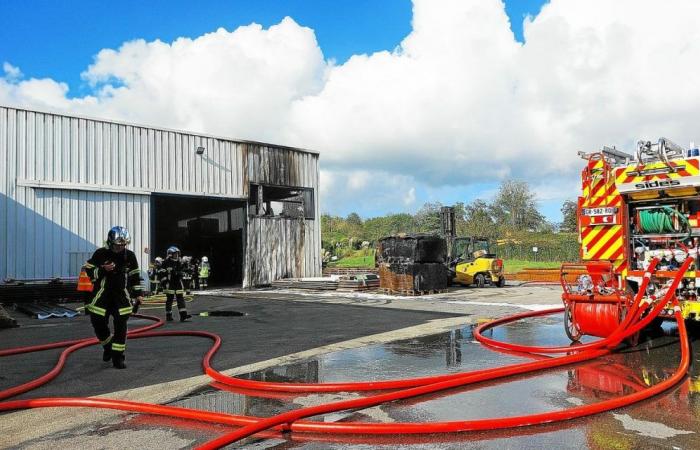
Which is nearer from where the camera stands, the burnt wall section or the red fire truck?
the red fire truck

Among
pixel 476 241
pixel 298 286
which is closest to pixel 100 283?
pixel 298 286

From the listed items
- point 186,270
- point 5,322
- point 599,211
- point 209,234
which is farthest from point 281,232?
point 599,211

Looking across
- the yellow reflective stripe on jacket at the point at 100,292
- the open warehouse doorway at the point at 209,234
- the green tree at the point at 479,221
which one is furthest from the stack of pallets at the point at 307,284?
the green tree at the point at 479,221

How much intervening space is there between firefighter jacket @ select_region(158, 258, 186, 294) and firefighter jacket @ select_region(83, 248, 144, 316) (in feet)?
11.4

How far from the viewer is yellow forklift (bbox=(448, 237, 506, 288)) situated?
20.2 meters

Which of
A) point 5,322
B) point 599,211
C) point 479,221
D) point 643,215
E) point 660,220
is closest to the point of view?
point 660,220

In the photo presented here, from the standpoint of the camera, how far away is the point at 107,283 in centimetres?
628

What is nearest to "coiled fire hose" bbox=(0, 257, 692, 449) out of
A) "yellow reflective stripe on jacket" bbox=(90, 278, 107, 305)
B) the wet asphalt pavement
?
the wet asphalt pavement

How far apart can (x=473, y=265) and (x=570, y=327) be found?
43.9 ft

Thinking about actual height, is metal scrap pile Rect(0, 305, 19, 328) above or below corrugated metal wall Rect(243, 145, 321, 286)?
below

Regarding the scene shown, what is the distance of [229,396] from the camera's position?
4832mm

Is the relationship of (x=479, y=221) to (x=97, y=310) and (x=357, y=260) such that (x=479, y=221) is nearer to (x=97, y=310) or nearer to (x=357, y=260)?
(x=357, y=260)

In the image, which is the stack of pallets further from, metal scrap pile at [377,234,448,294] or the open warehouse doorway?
the open warehouse doorway

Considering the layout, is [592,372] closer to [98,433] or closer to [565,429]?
[565,429]
